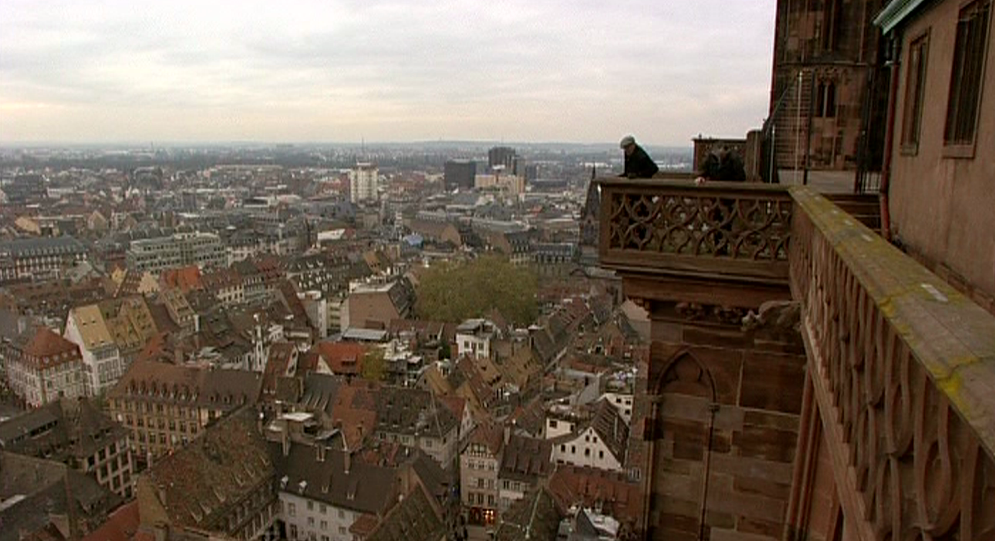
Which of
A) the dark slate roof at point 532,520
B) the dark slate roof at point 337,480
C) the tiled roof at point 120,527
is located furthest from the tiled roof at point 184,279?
the dark slate roof at point 532,520

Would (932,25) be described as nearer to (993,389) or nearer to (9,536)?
(993,389)

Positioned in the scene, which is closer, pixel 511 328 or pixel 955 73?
pixel 955 73

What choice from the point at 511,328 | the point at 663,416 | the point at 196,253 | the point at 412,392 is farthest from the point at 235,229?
the point at 663,416

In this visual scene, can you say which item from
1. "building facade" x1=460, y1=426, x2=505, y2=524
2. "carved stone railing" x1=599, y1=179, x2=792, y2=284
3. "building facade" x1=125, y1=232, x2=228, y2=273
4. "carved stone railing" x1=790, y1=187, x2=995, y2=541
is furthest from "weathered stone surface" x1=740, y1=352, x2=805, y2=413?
"building facade" x1=125, y1=232, x2=228, y2=273

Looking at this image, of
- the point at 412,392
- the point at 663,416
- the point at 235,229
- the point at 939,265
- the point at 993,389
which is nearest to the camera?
the point at 993,389

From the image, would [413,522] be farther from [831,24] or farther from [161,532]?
[831,24]

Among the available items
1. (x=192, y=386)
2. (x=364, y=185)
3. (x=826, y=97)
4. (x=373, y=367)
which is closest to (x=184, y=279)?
(x=192, y=386)
